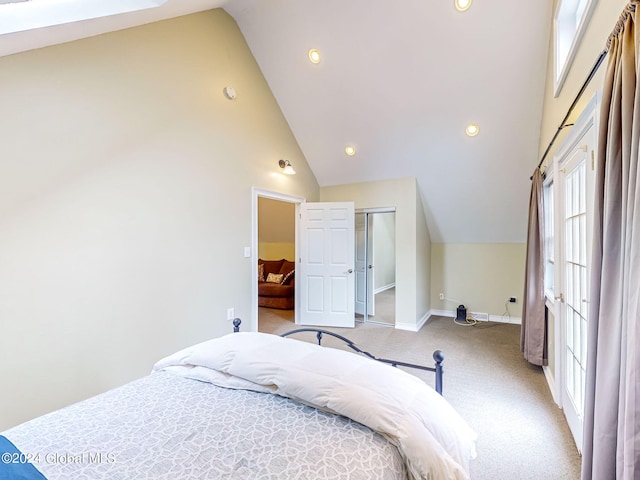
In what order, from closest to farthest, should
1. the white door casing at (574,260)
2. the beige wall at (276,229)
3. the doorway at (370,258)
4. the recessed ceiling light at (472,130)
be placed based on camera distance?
the white door casing at (574,260) → the recessed ceiling light at (472,130) → the doorway at (370,258) → the beige wall at (276,229)

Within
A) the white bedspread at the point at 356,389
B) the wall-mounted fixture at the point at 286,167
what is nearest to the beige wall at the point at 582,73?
the white bedspread at the point at 356,389

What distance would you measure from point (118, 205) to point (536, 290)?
158 inches

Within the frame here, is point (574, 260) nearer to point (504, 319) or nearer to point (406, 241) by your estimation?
point (406, 241)

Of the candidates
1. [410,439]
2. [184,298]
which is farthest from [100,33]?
[410,439]

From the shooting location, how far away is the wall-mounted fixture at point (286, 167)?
4320 millimetres

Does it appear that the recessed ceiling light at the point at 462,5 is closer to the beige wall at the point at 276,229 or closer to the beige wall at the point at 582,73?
the beige wall at the point at 582,73

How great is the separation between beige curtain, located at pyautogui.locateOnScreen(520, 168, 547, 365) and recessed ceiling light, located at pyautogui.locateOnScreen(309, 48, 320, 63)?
274 cm

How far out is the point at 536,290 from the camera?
10.1ft

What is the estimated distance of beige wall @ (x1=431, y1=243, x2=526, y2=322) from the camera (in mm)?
4922

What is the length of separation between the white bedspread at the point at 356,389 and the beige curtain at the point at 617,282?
0.47 m

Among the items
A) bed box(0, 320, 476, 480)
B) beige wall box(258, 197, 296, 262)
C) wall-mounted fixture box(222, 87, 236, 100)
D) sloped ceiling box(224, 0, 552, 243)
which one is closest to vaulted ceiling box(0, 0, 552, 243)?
sloped ceiling box(224, 0, 552, 243)

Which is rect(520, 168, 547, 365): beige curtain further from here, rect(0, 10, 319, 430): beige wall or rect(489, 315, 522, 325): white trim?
rect(0, 10, 319, 430): beige wall

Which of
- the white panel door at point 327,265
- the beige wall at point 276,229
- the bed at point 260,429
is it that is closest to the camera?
the bed at point 260,429

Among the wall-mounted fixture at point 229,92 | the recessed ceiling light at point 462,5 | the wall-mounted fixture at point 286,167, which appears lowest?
the wall-mounted fixture at point 286,167
